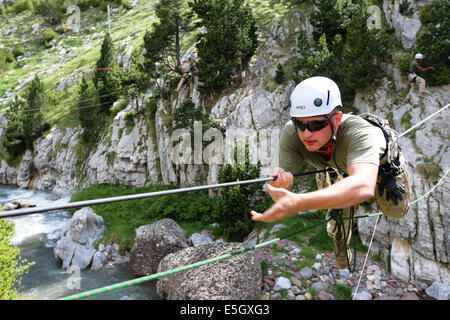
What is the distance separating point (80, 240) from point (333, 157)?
76.1 ft

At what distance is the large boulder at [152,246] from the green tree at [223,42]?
42.1 feet

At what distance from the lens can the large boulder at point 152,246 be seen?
59.4 feet

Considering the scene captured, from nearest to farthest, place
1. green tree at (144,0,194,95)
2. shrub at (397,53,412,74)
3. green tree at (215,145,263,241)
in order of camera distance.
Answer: shrub at (397,53,412,74)
green tree at (215,145,263,241)
green tree at (144,0,194,95)

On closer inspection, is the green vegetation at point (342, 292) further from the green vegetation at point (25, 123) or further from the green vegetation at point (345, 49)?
the green vegetation at point (25, 123)

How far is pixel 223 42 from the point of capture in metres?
23.3

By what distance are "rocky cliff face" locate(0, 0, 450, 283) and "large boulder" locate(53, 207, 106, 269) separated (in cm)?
770

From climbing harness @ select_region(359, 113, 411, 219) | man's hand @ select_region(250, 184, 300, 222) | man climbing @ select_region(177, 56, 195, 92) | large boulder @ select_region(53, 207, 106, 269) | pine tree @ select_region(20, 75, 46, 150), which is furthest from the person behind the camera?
pine tree @ select_region(20, 75, 46, 150)

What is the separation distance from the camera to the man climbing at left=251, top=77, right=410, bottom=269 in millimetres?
1963

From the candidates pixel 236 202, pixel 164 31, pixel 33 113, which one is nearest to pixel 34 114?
pixel 33 113

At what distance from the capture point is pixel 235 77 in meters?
25.2

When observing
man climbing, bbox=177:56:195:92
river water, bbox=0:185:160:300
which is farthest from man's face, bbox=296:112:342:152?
man climbing, bbox=177:56:195:92

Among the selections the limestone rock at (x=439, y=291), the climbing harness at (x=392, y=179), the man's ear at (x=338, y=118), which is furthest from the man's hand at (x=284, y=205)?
the limestone rock at (x=439, y=291)

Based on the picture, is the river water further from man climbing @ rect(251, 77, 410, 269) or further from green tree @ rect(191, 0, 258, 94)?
green tree @ rect(191, 0, 258, 94)

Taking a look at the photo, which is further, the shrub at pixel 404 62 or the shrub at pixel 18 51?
the shrub at pixel 18 51
